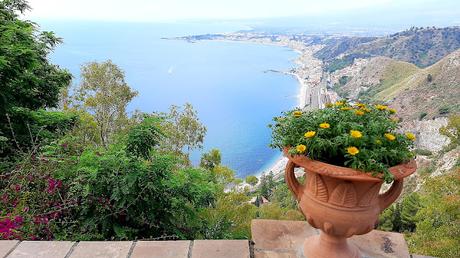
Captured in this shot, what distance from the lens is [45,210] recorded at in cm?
218

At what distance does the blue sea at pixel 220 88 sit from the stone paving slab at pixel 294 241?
78.4 feet

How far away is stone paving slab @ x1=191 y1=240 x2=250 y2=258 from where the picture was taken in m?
1.67

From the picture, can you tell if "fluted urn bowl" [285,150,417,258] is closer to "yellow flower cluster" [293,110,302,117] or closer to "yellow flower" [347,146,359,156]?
"yellow flower" [347,146,359,156]

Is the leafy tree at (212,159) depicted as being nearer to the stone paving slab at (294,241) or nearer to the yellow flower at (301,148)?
the stone paving slab at (294,241)

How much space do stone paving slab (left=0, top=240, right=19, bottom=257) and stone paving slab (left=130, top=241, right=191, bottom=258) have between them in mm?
542

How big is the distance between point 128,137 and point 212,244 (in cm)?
123

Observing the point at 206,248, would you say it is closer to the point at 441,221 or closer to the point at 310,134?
the point at 310,134

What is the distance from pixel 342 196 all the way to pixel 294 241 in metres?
0.55

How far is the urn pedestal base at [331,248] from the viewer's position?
5.14ft

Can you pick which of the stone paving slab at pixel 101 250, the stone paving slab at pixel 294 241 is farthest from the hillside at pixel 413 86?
the stone paving slab at pixel 101 250

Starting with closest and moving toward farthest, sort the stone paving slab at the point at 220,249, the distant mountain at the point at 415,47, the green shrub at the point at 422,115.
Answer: the stone paving slab at the point at 220,249 < the green shrub at the point at 422,115 < the distant mountain at the point at 415,47

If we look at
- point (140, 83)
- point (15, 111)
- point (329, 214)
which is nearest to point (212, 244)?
point (329, 214)

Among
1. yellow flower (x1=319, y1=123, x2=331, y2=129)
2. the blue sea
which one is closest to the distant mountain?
the blue sea

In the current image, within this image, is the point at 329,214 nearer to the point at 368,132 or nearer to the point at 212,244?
the point at 368,132
